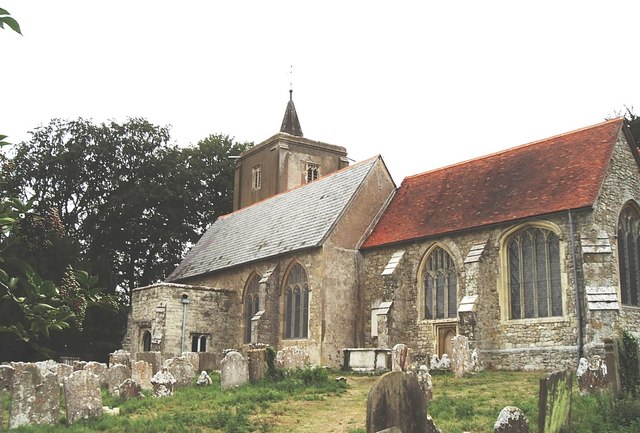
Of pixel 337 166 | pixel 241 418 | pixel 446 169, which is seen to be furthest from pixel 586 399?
pixel 337 166

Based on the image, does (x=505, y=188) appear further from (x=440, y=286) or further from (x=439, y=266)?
(x=440, y=286)

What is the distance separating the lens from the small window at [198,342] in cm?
2969

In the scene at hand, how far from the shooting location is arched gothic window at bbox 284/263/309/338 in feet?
88.1

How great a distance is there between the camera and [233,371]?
17062 millimetres

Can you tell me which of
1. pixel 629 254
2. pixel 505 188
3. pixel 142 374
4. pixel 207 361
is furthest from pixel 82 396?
pixel 629 254

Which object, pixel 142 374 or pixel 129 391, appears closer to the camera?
pixel 129 391

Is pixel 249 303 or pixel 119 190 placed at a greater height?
pixel 119 190

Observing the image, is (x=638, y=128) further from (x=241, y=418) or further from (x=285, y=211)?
(x=241, y=418)

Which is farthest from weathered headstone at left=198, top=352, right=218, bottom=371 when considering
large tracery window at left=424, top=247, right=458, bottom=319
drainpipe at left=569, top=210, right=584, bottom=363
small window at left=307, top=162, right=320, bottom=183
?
small window at left=307, top=162, right=320, bottom=183

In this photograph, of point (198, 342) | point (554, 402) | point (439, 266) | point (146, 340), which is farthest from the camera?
point (146, 340)

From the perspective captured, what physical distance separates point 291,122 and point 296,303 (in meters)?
18.0

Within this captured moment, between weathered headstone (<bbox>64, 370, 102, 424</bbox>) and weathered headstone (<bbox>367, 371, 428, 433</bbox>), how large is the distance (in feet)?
20.4

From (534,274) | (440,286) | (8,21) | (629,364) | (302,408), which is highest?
(534,274)

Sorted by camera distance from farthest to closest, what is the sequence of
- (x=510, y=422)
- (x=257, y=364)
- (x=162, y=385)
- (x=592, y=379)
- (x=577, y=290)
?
(x=577, y=290), (x=257, y=364), (x=162, y=385), (x=592, y=379), (x=510, y=422)
